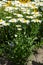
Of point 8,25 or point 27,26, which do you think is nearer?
point 8,25

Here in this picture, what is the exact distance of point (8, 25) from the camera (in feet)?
14.0

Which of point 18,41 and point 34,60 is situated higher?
point 18,41

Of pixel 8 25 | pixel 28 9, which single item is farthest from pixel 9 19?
pixel 28 9

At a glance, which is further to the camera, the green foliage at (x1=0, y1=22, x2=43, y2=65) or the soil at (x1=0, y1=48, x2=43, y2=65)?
the soil at (x1=0, y1=48, x2=43, y2=65)

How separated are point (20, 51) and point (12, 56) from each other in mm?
159

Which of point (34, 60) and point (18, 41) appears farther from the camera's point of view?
point (34, 60)

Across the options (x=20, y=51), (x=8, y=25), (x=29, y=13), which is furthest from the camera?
(x=29, y=13)

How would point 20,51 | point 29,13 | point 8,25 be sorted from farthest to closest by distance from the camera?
point 29,13, point 8,25, point 20,51

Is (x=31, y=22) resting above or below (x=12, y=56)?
above

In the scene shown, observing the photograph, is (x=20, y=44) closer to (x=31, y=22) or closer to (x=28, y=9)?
(x=31, y=22)

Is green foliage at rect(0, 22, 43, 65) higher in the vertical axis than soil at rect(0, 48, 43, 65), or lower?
higher

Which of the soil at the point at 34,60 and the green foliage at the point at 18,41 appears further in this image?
the soil at the point at 34,60

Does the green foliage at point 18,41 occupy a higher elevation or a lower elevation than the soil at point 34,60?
higher

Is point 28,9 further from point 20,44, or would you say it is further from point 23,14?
point 20,44
